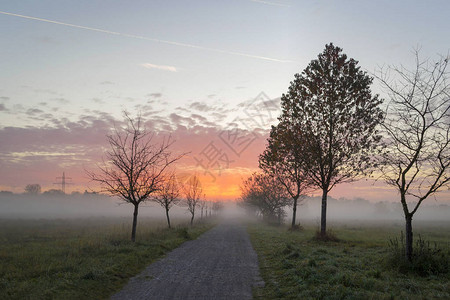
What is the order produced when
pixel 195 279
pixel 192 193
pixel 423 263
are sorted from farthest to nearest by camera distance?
pixel 192 193 < pixel 423 263 < pixel 195 279

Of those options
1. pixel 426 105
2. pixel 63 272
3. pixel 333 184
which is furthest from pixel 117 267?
pixel 333 184

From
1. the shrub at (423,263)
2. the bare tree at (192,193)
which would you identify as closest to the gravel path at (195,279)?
the shrub at (423,263)

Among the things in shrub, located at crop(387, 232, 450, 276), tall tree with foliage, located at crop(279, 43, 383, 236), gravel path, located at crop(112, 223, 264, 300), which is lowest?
gravel path, located at crop(112, 223, 264, 300)

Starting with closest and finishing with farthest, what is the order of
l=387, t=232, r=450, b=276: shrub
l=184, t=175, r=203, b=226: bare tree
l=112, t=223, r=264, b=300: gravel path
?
1. l=112, t=223, r=264, b=300: gravel path
2. l=387, t=232, r=450, b=276: shrub
3. l=184, t=175, r=203, b=226: bare tree

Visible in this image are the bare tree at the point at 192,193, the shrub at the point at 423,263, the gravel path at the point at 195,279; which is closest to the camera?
the gravel path at the point at 195,279

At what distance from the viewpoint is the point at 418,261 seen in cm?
1079

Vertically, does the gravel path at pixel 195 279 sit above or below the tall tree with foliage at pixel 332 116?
below

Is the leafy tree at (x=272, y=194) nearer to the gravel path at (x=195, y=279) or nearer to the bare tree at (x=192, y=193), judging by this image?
the bare tree at (x=192, y=193)

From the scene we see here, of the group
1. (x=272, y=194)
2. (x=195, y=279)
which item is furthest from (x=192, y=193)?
(x=195, y=279)

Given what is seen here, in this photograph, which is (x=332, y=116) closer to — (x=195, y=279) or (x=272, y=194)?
(x=195, y=279)

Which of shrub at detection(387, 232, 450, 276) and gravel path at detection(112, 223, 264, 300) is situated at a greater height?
shrub at detection(387, 232, 450, 276)

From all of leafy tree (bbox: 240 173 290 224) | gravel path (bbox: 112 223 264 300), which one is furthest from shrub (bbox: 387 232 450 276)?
leafy tree (bbox: 240 173 290 224)

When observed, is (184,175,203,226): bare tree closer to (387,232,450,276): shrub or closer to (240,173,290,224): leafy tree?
(240,173,290,224): leafy tree

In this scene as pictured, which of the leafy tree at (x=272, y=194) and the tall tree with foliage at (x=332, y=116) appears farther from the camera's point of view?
the leafy tree at (x=272, y=194)
